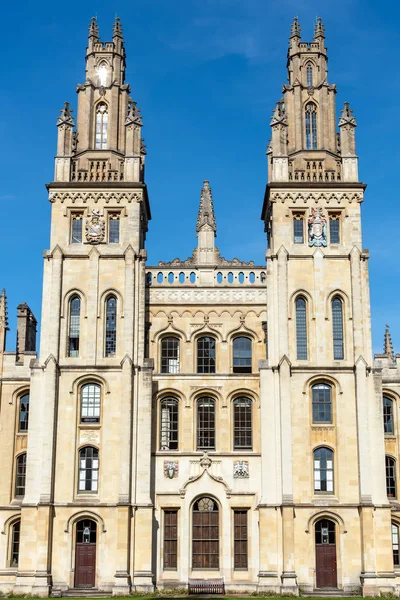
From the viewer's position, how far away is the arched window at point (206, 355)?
150ft

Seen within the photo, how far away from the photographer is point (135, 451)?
4250 centimetres

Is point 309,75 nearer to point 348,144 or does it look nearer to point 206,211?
point 348,144

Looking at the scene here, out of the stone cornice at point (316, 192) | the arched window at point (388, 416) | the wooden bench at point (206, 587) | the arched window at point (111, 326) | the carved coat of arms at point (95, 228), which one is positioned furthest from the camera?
the arched window at point (388, 416)

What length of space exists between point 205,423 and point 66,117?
773 inches

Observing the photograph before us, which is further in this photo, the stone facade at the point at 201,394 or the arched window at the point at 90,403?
the arched window at the point at 90,403

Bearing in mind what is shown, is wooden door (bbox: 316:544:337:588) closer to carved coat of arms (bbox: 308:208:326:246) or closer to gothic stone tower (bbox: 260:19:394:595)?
gothic stone tower (bbox: 260:19:394:595)

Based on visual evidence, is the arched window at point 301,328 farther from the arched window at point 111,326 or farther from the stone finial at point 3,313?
the stone finial at point 3,313

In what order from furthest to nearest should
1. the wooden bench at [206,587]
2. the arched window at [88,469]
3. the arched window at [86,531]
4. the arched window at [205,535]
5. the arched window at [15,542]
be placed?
the arched window at [15,542]
the arched window at [205,535]
the arched window at [88,469]
the arched window at [86,531]
the wooden bench at [206,587]

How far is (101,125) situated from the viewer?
49125 millimetres

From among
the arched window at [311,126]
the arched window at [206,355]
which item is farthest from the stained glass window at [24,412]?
the arched window at [311,126]

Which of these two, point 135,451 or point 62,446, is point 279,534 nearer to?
point 135,451

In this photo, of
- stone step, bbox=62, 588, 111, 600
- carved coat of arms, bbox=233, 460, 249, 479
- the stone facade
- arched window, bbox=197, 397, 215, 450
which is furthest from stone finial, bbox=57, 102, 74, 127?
stone step, bbox=62, 588, 111, 600

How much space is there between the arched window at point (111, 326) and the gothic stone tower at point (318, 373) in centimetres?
832

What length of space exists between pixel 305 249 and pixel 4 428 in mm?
19506
